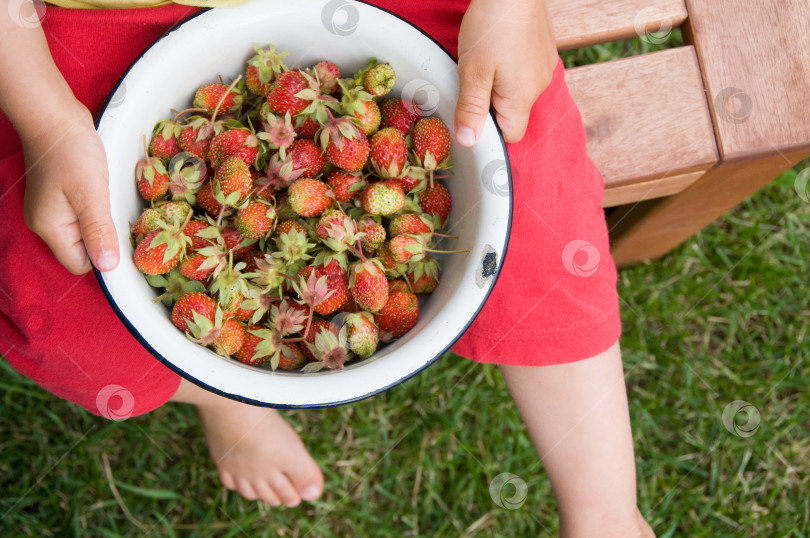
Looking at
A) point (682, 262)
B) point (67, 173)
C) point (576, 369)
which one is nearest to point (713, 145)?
point (576, 369)

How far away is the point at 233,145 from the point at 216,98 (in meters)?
0.08

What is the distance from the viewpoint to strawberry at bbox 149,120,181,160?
62cm

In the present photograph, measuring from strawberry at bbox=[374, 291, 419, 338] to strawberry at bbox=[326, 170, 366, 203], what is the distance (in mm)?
111

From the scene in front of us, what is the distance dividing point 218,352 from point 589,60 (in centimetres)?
96

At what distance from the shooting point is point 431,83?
63 cm

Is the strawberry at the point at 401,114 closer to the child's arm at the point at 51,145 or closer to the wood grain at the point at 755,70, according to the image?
the child's arm at the point at 51,145

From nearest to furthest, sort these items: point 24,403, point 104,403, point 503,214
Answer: point 503,214 < point 104,403 < point 24,403

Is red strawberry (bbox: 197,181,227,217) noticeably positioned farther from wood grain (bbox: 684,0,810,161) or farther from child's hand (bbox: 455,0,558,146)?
wood grain (bbox: 684,0,810,161)

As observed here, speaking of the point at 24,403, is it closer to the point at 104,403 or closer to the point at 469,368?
the point at 104,403

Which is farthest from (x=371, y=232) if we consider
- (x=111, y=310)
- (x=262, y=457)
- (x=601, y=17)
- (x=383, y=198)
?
(x=262, y=457)

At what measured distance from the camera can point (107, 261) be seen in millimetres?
562

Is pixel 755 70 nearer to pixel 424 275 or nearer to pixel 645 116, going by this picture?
pixel 645 116

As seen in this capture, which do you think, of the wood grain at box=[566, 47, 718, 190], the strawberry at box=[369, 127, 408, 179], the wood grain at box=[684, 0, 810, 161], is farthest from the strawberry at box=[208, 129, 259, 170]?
the wood grain at box=[684, 0, 810, 161]

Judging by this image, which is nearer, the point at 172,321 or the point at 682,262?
the point at 172,321
